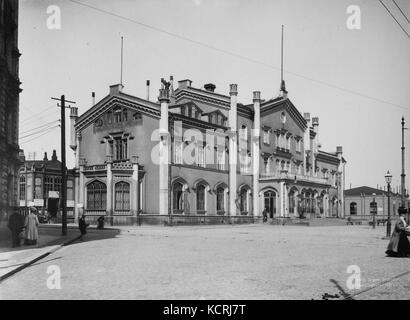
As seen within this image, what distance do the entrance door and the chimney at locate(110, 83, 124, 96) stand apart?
17530mm

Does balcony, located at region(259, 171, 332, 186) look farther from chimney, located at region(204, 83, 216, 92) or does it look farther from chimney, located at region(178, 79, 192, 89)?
chimney, located at region(178, 79, 192, 89)

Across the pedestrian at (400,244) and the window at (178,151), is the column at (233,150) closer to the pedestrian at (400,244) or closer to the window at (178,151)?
the window at (178,151)

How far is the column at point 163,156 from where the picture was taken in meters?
37.2

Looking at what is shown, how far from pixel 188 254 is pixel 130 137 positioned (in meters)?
25.3

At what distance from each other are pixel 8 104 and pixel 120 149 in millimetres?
17403

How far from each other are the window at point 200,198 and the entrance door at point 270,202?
27.6 ft

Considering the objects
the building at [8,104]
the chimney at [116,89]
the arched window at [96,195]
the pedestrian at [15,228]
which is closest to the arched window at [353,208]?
the chimney at [116,89]

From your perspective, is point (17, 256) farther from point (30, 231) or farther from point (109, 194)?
point (109, 194)

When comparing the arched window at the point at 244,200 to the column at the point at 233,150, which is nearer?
the column at the point at 233,150

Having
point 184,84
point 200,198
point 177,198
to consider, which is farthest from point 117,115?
point 200,198

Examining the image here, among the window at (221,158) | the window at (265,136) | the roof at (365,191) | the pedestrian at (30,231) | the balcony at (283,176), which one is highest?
the window at (265,136)

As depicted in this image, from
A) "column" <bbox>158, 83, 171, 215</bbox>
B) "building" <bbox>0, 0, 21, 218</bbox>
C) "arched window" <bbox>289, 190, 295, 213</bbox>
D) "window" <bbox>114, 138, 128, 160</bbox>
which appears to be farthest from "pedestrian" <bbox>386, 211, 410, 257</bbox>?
"arched window" <bbox>289, 190, 295, 213</bbox>

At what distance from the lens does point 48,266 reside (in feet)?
40.2

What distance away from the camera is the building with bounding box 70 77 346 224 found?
1479 inches
